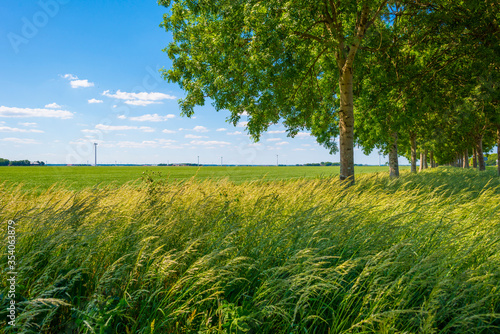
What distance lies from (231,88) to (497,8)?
1011 centimetres

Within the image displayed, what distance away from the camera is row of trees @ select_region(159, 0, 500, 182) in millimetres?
8430

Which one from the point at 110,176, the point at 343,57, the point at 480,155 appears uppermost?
the point at 343,57

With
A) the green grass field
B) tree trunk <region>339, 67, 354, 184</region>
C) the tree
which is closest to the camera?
the tree

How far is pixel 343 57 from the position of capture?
10398mm

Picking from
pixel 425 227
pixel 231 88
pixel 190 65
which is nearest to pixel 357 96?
pixel 231 88

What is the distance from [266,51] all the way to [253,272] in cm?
676

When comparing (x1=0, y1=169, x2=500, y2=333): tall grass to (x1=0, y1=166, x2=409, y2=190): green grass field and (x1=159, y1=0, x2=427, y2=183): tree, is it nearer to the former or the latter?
(x1=0, y1=166, x2=409, y2=190): green grass field

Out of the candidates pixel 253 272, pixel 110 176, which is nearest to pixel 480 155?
pixel 253 272

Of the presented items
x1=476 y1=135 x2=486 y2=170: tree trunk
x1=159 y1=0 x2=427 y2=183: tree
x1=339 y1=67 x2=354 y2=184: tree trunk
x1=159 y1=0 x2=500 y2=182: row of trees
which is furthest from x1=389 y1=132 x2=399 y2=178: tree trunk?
x1=476 y1=135 x2=486 y2=170: tree trunk

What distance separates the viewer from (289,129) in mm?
15641

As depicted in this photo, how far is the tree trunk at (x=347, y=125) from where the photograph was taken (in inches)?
402

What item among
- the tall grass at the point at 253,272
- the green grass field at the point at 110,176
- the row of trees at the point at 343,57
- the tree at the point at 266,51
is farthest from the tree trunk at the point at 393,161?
the tall grass at the point at 253,272

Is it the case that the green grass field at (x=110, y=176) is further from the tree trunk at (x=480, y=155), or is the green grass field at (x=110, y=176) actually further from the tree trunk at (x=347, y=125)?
the tree trunk at (x=480, y=155)

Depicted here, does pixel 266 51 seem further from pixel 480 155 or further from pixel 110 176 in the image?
pixel 110 176
